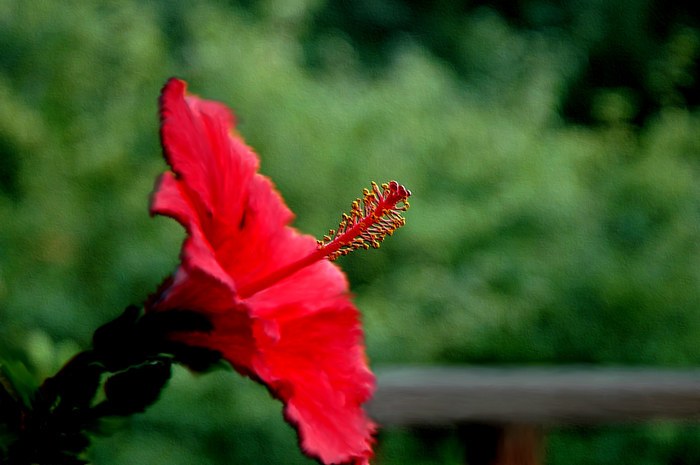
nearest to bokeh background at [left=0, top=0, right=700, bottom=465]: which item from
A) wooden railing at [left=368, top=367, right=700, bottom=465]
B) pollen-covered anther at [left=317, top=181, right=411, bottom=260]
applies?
wooden railing at [left=368, top=367, right=700, bottom=465]

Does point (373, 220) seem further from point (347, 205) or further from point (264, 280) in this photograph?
point (347, 205)

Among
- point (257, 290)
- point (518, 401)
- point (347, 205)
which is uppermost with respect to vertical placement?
point (257, 290)

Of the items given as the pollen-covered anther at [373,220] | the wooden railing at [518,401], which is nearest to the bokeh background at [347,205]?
the wooden railing at [518,401]

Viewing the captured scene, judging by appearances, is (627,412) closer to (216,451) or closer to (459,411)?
(459,411)

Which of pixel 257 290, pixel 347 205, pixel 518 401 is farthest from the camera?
pixel 347 205

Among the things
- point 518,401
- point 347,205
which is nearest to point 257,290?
point 518,401
